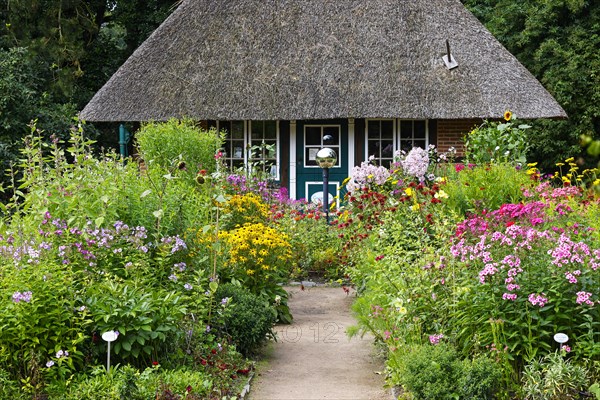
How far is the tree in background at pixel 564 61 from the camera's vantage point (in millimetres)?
18953

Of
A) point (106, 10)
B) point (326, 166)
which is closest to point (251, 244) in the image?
point (326, 166)

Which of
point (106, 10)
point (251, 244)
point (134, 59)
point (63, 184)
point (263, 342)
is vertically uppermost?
point (106, 10)

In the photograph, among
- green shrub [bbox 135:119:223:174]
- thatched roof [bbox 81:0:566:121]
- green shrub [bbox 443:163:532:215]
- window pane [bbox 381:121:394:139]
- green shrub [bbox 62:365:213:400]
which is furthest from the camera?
window pane [bbox 381:121:394:139]

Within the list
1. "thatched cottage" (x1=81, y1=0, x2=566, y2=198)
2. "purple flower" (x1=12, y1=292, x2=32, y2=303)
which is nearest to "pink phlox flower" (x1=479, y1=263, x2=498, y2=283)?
"purple flower" (x1=12, y1=292, x2=32, y2=303)

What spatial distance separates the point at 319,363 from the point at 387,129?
31.1 ft

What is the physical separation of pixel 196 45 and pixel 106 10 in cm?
821

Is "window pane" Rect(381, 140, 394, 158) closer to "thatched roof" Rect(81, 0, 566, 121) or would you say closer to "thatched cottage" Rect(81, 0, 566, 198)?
"thatched cottage" Rect(81, 0, 566, 198)

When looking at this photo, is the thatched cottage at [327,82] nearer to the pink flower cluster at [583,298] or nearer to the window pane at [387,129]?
the window pane at [387,129]

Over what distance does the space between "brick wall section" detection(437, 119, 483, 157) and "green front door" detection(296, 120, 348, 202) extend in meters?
1.76

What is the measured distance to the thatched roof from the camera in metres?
15.0

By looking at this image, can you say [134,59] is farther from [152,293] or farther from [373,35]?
[152,293]

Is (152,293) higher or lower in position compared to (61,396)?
higher

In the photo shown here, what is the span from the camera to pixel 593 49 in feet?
62.4

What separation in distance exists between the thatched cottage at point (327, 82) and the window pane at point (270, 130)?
0.02 m
